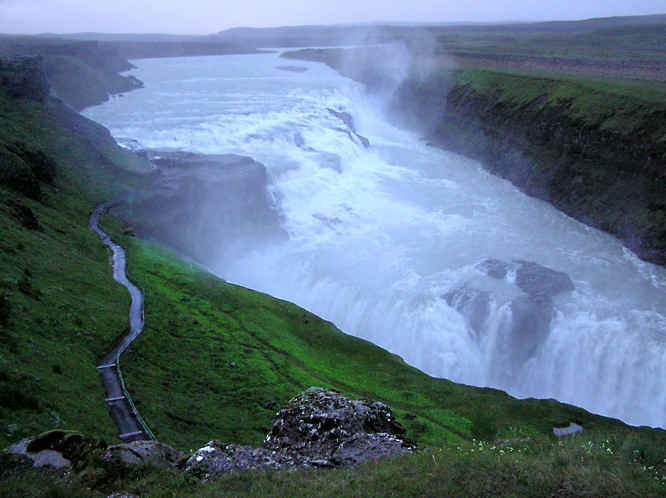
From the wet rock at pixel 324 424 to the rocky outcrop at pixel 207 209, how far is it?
37654 mm

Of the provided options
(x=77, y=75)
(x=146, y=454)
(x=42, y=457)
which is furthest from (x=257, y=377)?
(x=77, y=75)

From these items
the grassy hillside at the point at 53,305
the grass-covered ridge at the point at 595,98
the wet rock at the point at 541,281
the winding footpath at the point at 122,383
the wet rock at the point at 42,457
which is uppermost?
the grass-covered ridge at the point at 595,98

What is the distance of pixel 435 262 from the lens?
47.4 meters

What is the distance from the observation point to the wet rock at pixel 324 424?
51.2 feet

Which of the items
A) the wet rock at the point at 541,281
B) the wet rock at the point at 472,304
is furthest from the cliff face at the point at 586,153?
the wet rock at the point at 472,304

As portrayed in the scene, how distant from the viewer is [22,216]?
36062mm

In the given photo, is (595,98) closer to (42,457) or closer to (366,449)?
(366,449)

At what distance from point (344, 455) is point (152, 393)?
40.5 feet

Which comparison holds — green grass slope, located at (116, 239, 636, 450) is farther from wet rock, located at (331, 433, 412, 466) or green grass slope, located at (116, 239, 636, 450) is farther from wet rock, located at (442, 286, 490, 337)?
wet rock, located at (442, 286, 490, 337)

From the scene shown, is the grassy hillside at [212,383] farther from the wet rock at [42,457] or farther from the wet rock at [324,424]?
the wet rock at [324,424]

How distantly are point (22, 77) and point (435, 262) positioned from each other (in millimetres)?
53060

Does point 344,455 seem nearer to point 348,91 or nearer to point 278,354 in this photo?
point 278,354

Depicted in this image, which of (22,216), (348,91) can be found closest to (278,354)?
(22,216)

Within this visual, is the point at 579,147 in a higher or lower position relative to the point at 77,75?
lower
